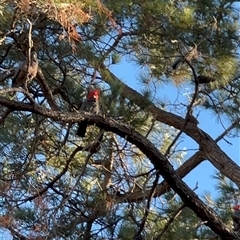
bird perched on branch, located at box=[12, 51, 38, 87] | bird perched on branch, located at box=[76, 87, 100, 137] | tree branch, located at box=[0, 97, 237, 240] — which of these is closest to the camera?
tree branch, located at box=[0, 97, 237, 240]

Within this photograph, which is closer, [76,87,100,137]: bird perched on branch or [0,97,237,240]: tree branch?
[0,97,237,240]: tree branch

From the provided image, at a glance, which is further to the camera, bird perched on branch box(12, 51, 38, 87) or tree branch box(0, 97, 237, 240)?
bird perched on branch box(12, 51, 38, 87)

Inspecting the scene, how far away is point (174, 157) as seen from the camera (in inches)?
145

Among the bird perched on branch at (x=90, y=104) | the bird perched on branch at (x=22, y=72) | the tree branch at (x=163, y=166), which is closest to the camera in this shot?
the tree branch at (x=163, y=166)

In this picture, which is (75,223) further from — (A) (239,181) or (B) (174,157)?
(B) (174,157)

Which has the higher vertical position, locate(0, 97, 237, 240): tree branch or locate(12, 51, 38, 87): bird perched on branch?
locate(12, 51, 38, 87): bird perched on branch

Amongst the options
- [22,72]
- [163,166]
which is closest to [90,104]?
[22,72]

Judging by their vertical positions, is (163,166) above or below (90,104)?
below

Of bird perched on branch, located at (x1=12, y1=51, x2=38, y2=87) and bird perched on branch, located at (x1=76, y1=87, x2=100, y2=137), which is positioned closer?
bird perched on branch, located at (x1=12, y1=51, x2=38, y2=87)

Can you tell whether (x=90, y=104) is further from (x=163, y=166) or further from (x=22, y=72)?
(x=163, y=166)

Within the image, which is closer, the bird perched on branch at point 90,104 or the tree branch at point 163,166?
the tree branch at point 163,166

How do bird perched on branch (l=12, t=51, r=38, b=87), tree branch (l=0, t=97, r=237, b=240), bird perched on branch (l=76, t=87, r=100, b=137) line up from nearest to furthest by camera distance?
1. tree branch (l=0, t=97, r=237, b=240)
2. bird perched on branch (l=12, t=51, r=38, b=87)
3. bird perched on branch (l=76, t=87, r=100, b=137)

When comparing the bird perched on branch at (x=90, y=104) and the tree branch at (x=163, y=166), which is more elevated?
the bird perched on branch at (x=90, y=104)

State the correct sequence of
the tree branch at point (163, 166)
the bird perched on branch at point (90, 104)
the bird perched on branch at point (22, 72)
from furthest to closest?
the bird perched on branch at point (90, 104), the bird perched on branch at point (22, 72), the tree branch at point (163, 166)
